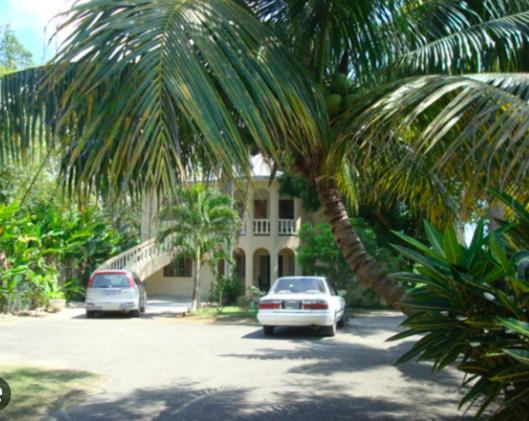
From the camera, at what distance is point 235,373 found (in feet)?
30.5

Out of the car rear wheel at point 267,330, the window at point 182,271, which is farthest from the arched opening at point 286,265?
the car rear wheel at point 267,330

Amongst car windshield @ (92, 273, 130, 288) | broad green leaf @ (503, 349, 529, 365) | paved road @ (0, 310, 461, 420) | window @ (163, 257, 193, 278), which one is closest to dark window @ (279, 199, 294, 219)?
window @ (163, 257, 193, 278)

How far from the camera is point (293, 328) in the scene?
16.3 meters

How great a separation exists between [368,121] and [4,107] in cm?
286

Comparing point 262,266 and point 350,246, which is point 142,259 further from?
point 350,246

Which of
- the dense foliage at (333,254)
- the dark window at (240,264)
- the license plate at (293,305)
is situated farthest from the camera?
the dark window at (240,264)

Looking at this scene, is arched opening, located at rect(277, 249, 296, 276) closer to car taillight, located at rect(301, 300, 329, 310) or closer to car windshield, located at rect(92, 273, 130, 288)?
car windshield, located at rect(92, 273, 130, 288)

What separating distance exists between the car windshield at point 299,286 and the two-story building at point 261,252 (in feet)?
31.4

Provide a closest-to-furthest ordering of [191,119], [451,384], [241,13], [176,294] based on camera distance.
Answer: [191,119] < [241,13] < [451,384] < [176,294]

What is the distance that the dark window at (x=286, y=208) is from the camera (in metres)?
31.3

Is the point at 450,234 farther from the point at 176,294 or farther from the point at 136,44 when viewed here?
the point at 176,294

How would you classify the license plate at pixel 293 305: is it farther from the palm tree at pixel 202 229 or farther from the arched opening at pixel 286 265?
the arched opening at pixel 286 265

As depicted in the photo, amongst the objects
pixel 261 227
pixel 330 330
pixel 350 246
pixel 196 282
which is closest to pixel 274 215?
pixel 261 227

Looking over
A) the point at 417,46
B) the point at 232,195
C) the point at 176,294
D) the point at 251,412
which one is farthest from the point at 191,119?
the point at 176,294
